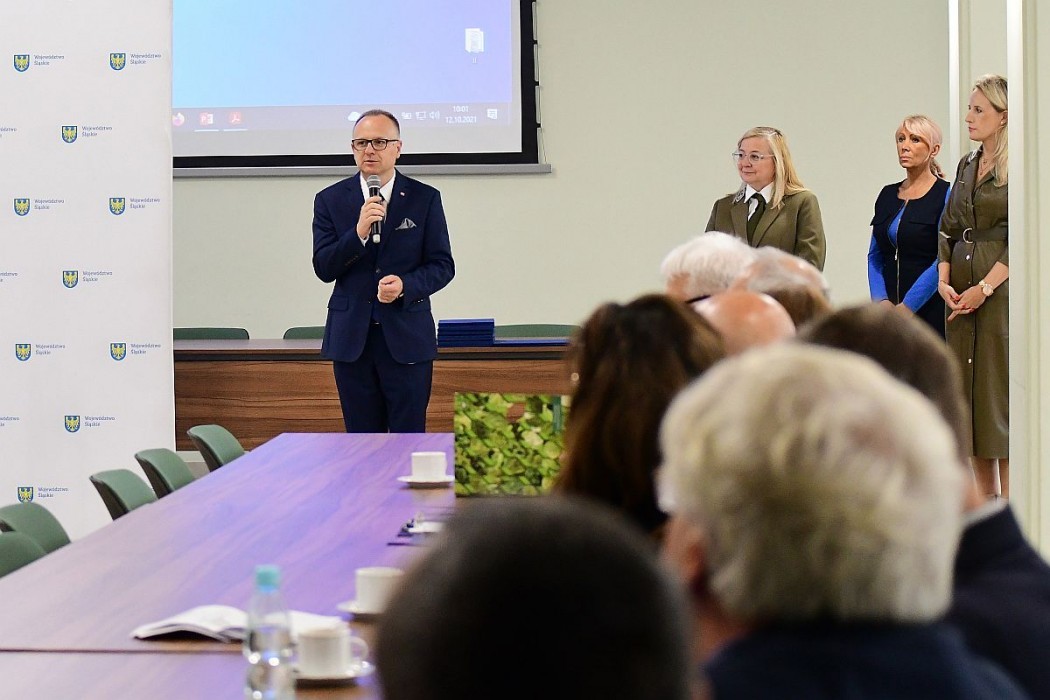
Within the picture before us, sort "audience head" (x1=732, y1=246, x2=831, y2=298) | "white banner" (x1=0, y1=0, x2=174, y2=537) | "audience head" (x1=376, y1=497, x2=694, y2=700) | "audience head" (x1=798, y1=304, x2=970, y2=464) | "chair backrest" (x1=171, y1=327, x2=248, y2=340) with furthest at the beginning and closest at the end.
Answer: "chair backrest" (x1=171, y1=327, x2=248, y2=340) < "white banner" (x1=0, y1=0, x2=174, y2=537) < "audience head" (x1=732, y1=246, x2=831, y2=298) < "audience head" (x1=798, y1=304, x2=970, y2=464) < "audience head" (x1=376, y1=497, x2=694, y2=700)

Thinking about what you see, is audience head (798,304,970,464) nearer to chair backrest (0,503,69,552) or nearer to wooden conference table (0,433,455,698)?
wooden conference table (0,433,455,698)

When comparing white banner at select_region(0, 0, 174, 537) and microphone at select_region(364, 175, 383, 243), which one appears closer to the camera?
microphone at select_region(364, 175, 383, 243)

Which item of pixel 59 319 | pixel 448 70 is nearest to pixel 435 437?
pixel 59 319

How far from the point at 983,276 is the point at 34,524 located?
12.0ft

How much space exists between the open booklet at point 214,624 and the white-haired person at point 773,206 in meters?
4.15

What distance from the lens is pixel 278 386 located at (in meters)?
7.06

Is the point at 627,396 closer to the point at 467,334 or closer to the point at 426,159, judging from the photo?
the point at 467,334

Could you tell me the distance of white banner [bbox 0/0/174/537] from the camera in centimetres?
592

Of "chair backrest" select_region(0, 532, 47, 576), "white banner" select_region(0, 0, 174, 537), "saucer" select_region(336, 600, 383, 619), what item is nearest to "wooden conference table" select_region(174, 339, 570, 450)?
"white banner" select_region(0, 0, 174, 537)

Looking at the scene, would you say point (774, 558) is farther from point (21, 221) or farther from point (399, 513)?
point (21, 221)

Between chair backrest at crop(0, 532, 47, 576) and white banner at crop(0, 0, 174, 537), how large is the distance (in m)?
3.07

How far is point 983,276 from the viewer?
5293 mm

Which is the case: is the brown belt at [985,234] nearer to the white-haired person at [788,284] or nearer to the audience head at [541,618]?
the white-haired person at [788,284]

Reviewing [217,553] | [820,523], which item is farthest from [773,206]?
[820,523]
